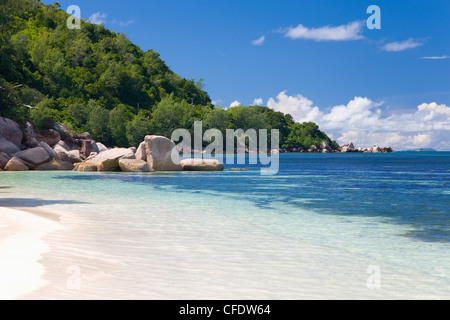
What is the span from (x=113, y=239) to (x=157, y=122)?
87.6m

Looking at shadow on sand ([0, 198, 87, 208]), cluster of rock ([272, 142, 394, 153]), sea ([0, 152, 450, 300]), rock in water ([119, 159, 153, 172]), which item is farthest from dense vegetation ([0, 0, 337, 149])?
cluster of rock ([272, 142, 394, 153])

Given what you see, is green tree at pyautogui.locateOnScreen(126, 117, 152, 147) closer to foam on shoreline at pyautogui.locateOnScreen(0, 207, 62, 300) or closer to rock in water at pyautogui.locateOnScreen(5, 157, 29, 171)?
rock in water at pyautogui.locateOnScreen(5, 157, 29, 171)

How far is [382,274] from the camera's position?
6141 mm

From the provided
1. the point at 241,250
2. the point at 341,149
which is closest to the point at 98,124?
the point at 241,250

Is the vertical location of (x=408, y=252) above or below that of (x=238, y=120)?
below

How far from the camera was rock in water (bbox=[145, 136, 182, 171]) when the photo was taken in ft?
99.6

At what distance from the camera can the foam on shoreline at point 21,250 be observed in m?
4.94

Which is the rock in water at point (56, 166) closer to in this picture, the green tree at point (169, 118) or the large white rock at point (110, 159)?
the large white rock at point (110, 159)

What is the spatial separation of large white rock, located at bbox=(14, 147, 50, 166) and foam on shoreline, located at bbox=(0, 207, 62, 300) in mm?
21239

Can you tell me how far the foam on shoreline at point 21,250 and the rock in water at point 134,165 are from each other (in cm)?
2002

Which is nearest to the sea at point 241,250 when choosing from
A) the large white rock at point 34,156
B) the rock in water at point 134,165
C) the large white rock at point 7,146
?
the rock in water at point 134,165

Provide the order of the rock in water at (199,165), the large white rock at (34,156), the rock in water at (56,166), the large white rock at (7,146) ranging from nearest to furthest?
the large white rock at (7,146) < the large white rock at (34,156) < the rock in water at (56,166) < the rock in water at (199,165)
